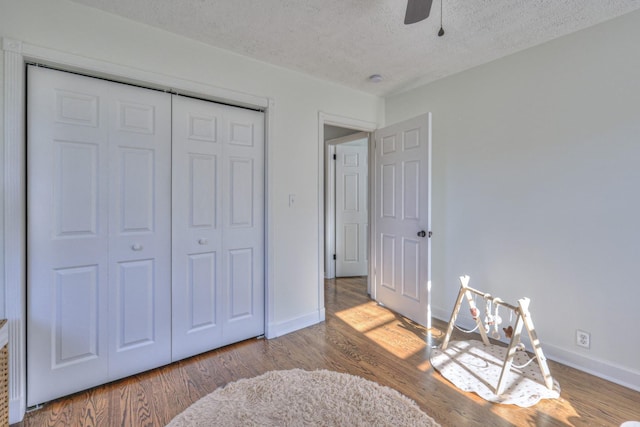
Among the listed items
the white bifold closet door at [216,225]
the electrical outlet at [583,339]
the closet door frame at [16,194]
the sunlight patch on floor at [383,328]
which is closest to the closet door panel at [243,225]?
the white bifold closet door at [216,225]

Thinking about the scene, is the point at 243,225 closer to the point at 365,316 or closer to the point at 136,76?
the point at 136,76

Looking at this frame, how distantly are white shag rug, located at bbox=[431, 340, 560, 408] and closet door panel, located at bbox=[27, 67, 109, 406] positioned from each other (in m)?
2.37

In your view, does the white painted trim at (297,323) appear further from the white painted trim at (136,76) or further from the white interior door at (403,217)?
the white painted trim at (136,76)

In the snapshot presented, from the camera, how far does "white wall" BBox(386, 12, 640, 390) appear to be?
6.63 feet

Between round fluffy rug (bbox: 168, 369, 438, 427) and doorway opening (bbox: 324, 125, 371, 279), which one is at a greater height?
doorway opening (bbox: 324, 125, 371, 279)

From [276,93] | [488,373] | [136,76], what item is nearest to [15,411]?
[136,76]

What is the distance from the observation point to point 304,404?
5.90 feet

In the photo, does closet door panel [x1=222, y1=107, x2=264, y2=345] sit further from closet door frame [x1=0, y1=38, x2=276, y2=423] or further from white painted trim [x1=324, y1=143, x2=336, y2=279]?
white painted trim [x1=324, y1=143, x2=336, y2=279]

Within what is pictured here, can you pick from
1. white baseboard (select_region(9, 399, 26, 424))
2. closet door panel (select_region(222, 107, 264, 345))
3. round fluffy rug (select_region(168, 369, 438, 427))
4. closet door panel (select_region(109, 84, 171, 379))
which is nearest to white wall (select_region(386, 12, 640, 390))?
round fluffy rug (select_region(168, 369, 438, 427))

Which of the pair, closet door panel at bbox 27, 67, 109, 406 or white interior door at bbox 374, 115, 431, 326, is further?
white interior door at bbox 374, 115, 431, 326

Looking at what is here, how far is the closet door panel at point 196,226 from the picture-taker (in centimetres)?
229

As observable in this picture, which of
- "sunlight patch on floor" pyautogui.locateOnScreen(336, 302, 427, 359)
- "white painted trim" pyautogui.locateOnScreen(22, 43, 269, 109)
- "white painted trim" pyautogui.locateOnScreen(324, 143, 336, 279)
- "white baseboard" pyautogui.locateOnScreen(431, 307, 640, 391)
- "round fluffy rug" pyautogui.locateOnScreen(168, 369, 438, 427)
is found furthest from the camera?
"white painted trim" pyautogui.locateOnScreen(324, 143, 336, 279)

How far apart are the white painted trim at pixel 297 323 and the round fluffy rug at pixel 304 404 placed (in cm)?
68

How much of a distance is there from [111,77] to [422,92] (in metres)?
2.79
